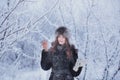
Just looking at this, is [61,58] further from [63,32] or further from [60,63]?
[63,32]

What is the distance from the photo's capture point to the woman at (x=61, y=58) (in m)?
4.49

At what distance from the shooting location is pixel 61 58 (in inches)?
177

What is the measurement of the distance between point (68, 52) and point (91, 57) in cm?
840

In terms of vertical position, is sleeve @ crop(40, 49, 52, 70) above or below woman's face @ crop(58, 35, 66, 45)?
below

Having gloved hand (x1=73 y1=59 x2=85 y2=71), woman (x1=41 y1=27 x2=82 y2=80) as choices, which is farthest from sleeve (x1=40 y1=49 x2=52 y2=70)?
gloved hand (x1=73 y1=59 x2=85 y2=71)

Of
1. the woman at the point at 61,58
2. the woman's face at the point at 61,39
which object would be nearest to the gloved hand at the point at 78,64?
the woman at the point at 61,58

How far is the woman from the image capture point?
449cm

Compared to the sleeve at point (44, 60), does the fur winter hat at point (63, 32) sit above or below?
above

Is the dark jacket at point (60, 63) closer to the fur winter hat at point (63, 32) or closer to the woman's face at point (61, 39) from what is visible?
the woman's face at point (61, 39)

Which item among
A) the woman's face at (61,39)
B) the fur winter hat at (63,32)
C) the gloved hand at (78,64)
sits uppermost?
the fur winter hat at (63,32)

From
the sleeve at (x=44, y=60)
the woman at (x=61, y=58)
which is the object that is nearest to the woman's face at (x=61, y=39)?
the woman at (x=61, y=58)

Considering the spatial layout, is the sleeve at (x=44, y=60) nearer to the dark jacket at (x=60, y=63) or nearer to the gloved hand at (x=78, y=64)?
the dark jacket at (x=60, y=63)

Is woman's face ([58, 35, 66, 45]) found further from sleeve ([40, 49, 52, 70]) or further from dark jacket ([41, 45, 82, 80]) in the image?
sleeve ([40, 49, 52, 70])

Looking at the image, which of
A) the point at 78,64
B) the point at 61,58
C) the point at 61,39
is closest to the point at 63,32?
the point at 61,39
